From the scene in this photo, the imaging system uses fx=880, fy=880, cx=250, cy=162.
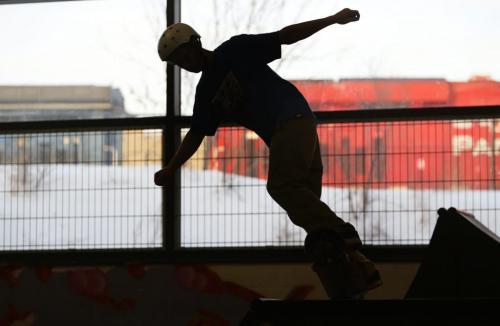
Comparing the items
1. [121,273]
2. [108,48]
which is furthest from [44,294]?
[108,48]

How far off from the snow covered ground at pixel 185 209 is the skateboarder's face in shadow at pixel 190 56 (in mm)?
1694

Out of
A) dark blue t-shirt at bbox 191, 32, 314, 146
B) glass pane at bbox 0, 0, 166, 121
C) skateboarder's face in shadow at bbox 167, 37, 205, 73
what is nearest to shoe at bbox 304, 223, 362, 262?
dark blue t-shirt at bbox 191, 32, 314, 146

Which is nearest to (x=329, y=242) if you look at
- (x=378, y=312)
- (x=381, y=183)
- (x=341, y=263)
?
(x=341, y=263)

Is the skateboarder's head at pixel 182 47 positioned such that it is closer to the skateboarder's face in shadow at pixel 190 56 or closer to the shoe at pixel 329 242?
the skateboarder's face in shadow at pixel 190 56

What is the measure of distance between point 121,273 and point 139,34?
4.66ft

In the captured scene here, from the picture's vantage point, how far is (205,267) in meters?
5.01

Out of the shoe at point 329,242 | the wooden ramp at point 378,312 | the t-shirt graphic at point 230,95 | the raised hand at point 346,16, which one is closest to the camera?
the wooden ramp at point 378,312

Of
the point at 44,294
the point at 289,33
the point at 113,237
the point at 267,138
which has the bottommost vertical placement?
the point at 44,294

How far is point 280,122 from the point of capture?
3271 mm

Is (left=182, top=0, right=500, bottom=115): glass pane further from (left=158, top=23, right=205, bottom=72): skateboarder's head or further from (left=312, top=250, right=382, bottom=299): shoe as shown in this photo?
(left=312, top=250, right=382, bottom=299): shoe

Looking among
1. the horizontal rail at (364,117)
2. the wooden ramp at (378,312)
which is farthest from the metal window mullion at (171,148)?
the wooden ramp at (378,312)

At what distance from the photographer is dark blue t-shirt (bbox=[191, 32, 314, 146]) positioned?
332 centimetres

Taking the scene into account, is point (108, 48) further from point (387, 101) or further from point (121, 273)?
point (387, 101)

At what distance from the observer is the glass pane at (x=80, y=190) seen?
17.0 ft
